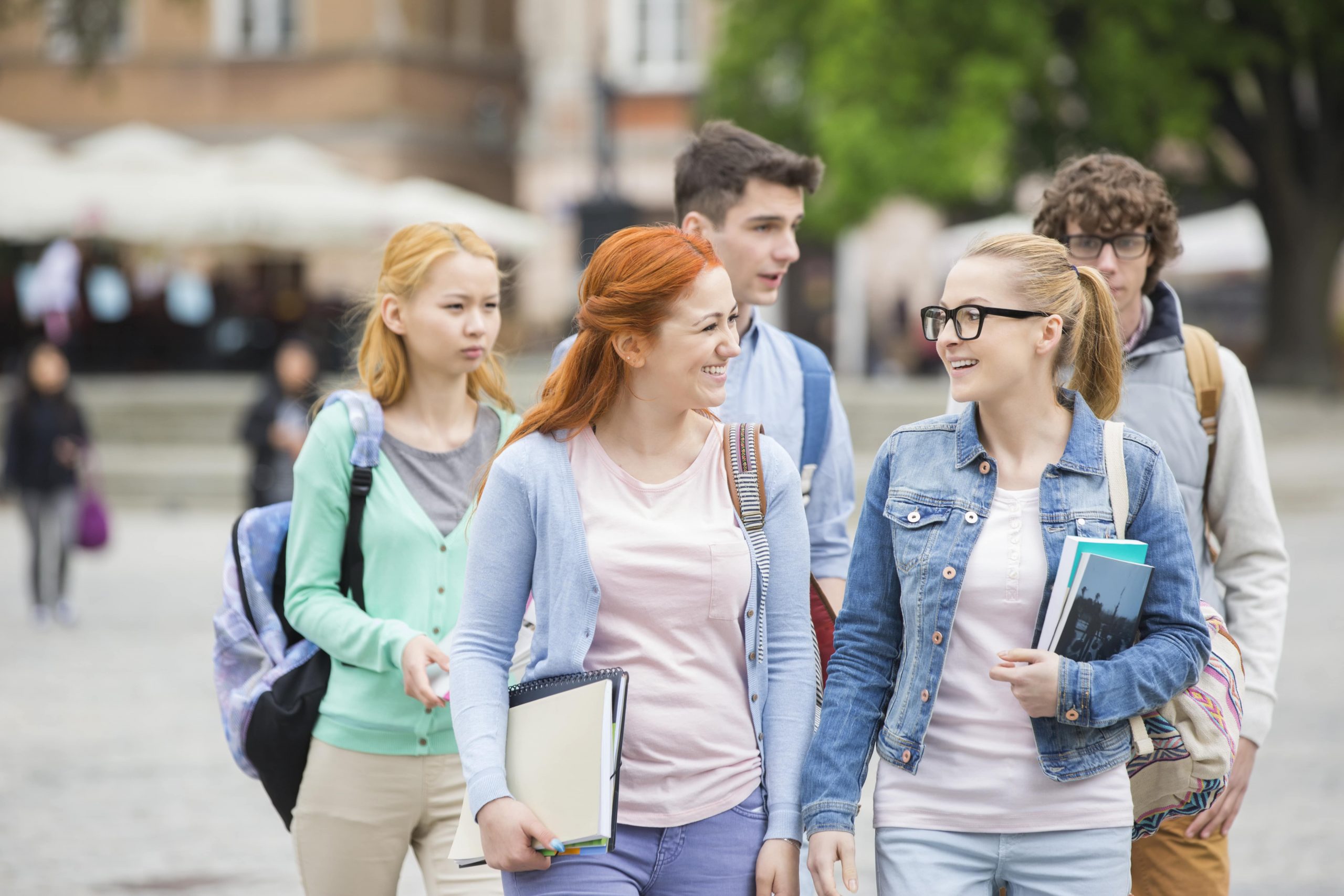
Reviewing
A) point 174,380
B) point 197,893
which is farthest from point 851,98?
point 197,893

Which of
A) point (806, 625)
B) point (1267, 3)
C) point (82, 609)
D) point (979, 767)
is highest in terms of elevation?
point (1267, 3)

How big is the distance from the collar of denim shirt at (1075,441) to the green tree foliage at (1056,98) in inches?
625

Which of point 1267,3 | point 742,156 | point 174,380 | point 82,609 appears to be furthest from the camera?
point 174,380

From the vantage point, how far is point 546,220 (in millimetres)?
32125

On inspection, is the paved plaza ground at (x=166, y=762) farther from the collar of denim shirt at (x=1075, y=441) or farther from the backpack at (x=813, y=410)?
the collar of denim shirt at (x=1075, y=441)

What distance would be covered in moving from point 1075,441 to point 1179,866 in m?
1.12

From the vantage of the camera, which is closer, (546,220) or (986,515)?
(986,515)

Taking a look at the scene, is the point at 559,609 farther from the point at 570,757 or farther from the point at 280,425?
the point at 280,425

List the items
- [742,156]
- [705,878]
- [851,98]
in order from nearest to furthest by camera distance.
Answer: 1. [705,878]
2. [742,156]
3. [851,98]

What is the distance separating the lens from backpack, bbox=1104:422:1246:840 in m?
2.77

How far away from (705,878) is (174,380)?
22.9m

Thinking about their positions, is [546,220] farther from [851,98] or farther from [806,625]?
[806,625]

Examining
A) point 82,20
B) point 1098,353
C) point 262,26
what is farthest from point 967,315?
point 262,26

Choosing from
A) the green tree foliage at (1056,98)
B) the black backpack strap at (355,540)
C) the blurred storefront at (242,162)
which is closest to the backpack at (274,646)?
the black backpack strap at (355,540)
